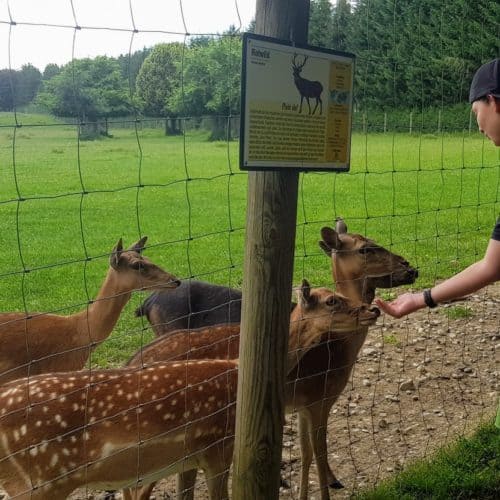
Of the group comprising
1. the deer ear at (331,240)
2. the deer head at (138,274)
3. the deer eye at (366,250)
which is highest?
the deer ear at (331,240)

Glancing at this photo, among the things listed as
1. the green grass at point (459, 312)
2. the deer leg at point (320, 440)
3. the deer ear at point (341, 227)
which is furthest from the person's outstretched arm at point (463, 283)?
the green grass at point (459, 312)

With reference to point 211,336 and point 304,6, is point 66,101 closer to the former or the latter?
point 304,6

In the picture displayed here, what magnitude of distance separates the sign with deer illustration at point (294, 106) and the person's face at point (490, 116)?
52cm

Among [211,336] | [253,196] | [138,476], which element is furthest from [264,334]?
[211,336]

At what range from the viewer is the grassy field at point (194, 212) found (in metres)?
6.41

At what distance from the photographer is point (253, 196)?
104 inches

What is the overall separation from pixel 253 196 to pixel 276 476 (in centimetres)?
113

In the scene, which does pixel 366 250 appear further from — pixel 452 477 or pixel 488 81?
pixel 488 81

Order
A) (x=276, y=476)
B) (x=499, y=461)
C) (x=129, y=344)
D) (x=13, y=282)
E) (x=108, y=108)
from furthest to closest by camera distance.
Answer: (x=13, y=282) → (x=129, y=344) → (x=499, y=461) → (x=108, y=108) → (x=276, y=476)

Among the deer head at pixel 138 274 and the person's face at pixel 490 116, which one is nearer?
the person's face at pixel 490 116

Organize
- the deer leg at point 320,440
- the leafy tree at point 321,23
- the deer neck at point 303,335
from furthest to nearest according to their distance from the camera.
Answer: the leafy tree at point 321,23, the deer neck at point 303,335, the deer leg at point 320,440

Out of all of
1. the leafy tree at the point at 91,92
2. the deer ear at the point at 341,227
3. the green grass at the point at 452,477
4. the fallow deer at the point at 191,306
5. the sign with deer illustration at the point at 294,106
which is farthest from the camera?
the fallow deer at the point at 191,306

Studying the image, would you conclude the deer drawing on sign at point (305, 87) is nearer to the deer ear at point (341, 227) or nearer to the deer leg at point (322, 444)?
the deer leg at point (322, 444)

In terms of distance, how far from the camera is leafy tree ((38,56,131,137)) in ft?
9.98
